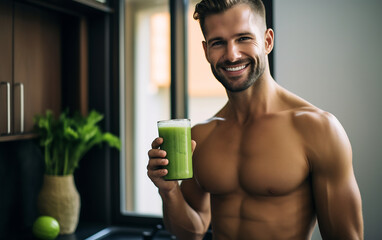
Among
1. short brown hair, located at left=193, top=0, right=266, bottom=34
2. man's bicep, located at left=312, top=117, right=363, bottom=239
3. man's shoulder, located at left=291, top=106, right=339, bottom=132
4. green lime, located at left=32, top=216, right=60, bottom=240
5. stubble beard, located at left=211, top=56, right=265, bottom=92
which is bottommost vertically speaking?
green lime, located at left=32, top=216, right=60, bottom=240

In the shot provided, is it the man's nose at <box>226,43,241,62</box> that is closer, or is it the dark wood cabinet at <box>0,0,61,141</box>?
the man's nose at <box>226,43,241,62</box>

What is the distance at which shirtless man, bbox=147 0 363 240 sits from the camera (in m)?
1.03

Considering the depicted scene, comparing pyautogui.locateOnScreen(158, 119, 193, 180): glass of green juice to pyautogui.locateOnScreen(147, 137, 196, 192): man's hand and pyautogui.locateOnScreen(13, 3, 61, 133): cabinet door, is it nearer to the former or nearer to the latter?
pyautogui.locateOnScreen(147, 137, 196, 192): man's hand

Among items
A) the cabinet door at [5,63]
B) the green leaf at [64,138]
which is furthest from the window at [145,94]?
the cabinet door at [5,63]

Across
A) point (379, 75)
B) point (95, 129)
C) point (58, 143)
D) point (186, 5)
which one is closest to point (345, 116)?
point (379, 75)

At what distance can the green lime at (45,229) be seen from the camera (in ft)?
5.67

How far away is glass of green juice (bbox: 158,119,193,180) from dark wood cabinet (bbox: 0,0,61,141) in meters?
1.00

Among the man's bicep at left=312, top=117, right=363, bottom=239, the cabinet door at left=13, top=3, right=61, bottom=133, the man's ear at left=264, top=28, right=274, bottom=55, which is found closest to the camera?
the man's bicep at left=312, top=117, right=363, bottom=239

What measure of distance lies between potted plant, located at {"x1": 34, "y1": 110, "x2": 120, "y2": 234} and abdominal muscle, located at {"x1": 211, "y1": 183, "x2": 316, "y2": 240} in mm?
1002

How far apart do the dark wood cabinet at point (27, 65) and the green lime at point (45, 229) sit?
0.44 meters

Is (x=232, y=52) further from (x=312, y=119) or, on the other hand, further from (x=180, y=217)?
(x=180, y=217)

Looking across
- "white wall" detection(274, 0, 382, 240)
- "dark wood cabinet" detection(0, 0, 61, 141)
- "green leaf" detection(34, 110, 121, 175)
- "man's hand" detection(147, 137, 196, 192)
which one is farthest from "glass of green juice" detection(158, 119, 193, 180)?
"dark wood cabinet" detection(0, 0, 61, 141)

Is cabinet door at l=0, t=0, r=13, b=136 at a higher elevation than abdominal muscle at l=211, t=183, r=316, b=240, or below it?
higher

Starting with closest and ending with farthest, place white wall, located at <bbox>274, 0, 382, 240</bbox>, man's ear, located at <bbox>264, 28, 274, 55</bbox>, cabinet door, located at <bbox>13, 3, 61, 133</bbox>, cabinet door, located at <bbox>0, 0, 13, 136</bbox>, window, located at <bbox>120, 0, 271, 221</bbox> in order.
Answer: man's ear, located at <bbox>264, 28, 274, 55</bbox>, white wall, located at <bbox>274, 0, 382, 240</bbox>, cabinet door, located at <bbox>0, 0, 13, 136</bbox>, cabinet door, located at <bbox>13, 3, 61, 133</bbox>, window, located at <bbox>120, 0, 271, 221</bbox>
